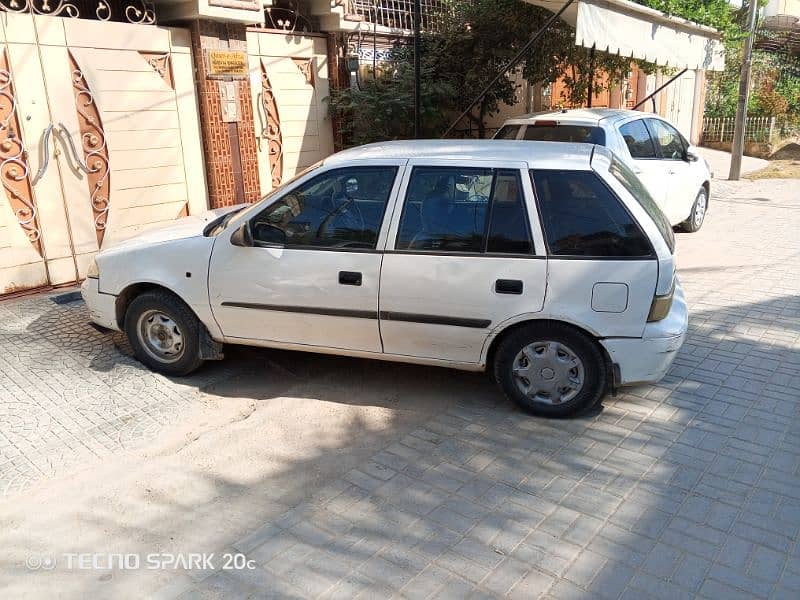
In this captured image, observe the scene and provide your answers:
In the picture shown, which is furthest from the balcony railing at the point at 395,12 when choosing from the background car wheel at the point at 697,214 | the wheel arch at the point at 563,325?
the wheel arch at the point at 563,325

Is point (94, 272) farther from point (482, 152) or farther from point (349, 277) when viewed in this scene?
point (482, 152)

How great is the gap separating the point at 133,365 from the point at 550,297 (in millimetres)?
3155

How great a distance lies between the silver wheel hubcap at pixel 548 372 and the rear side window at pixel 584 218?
0.62 meters

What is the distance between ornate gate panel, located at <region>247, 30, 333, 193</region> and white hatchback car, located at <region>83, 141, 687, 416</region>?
4358 mm

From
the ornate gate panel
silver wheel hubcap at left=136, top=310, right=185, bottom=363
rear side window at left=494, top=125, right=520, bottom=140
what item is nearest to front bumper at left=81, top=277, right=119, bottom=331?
silver wheel hubcap at left=136, top=310, right=185, bottom=363

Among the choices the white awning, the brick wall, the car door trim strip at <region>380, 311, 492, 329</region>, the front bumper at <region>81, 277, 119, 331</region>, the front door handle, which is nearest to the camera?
the car door trim strip at <region>380, 311, 492, 329</region>

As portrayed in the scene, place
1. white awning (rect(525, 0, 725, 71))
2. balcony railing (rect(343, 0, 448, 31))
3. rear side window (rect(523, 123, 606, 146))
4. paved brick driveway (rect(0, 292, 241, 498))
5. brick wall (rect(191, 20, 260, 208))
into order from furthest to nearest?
balcony railing (rect(343, 0, 448, 31)), brick wall (rect(191, 20, 260, 208)), rear side window (rect(523, 123, 606, 146)), white awning (rect(525, 0, 725, 71)), paved brick driveway (rect(0, 292, 241, 498))

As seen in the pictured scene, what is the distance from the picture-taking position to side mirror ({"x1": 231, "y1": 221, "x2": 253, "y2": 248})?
4.58 meters

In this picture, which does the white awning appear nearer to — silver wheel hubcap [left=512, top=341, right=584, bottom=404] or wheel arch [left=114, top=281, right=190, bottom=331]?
silver wheel hubcap [left=512, top=341, right=584, bottom=404]

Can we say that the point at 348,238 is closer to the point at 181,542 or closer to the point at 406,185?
the point at 406,185

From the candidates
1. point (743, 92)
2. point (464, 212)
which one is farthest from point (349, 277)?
point (743, 92)

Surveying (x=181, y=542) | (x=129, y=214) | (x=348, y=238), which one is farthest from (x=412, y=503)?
(x=129, y=214)

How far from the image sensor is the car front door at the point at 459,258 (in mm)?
4180

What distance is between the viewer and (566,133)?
7664 mm
